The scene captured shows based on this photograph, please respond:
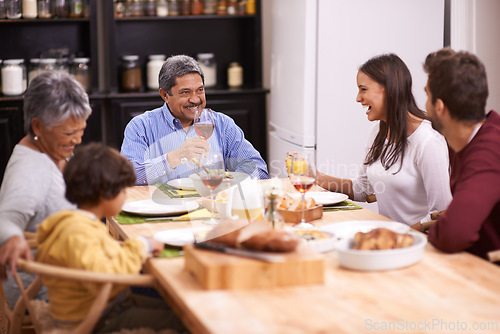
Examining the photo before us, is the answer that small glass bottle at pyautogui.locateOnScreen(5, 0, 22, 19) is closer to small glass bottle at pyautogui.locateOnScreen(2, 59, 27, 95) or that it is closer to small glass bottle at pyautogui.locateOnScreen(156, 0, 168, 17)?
small glass bottle at pyautogui.locateOnScreen(2, 59, 27, 95)

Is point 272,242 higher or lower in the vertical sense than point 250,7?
lower

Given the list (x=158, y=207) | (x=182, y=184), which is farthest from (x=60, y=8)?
(x=158, y=207)

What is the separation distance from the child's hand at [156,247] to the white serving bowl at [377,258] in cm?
47

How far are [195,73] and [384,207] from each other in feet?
3.60

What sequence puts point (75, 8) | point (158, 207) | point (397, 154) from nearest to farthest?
point (158, 207), point (397, 154), point (75, 8)

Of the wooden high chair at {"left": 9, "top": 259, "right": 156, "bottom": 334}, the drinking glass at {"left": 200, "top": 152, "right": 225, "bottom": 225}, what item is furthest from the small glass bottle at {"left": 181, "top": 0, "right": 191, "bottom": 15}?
the wooden high chair at {"left": 9, "top": 259, "right": 156, "bottom": 334}

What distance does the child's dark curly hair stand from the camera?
5.58ft

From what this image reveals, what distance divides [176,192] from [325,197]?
23.1 inches

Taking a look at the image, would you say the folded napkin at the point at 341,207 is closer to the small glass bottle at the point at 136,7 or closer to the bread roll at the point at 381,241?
the bread roll at the point at 381,241

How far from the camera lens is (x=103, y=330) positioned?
1.69m

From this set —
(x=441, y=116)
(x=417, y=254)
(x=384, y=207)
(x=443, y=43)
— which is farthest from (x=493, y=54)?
(x=417, y=254)

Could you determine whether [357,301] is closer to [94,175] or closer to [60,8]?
[94,175]

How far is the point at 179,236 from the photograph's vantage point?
187cm

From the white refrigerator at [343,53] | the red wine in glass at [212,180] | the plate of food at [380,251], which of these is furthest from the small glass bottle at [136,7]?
the plate of food at [380,251]
